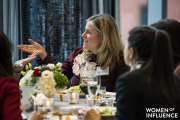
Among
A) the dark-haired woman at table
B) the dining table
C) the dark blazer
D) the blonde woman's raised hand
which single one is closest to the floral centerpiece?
the dining table

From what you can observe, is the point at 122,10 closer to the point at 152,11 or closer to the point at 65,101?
the point at 152,11

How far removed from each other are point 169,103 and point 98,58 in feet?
5.22

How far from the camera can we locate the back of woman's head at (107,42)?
9.78ft

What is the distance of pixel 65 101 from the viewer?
88.4 inches

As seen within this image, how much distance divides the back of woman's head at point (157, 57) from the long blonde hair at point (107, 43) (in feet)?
4.80

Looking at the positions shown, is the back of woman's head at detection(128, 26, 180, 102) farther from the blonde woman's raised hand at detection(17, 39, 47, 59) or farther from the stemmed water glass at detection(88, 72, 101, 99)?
the blonde woman's raised hand at detection(17, 39, 47, 59)

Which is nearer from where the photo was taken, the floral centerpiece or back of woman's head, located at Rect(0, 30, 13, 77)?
back of woman's head, located at Rect(0, 30, 13, 77)

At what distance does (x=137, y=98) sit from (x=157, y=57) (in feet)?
0.73

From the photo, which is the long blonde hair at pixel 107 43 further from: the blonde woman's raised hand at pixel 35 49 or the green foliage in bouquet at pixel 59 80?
the green foliage in bouquet at pixel 59 80

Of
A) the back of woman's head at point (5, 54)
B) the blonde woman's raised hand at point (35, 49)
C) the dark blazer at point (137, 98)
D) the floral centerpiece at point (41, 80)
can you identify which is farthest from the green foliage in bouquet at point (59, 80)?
the blonde woman's raised hand at point (35, 49)

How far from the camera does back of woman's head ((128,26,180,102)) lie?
1.47 m

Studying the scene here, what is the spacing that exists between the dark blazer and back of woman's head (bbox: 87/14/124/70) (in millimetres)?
1481

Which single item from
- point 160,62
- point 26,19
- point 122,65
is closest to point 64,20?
point 26,19

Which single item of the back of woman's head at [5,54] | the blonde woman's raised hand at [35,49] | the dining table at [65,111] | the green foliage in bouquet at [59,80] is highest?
the back of woman's head at [5,54]
